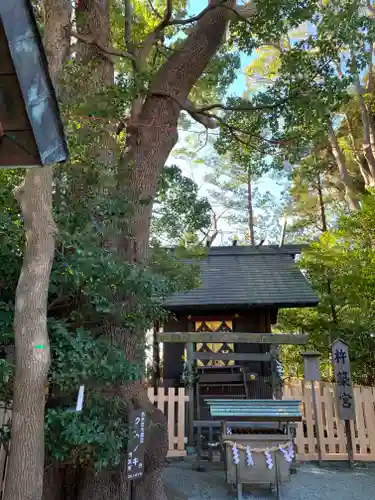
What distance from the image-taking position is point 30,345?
11.1 ft

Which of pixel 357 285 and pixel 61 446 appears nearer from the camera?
Answer: pixel 61 446

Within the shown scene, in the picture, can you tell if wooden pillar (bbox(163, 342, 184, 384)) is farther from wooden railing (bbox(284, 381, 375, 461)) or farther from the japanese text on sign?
the japanese text on sign

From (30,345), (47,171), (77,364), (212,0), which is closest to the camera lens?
(30,345)

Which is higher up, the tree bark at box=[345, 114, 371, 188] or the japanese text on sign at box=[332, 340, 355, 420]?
the tree bark at box=[345, 114, 371, 188]

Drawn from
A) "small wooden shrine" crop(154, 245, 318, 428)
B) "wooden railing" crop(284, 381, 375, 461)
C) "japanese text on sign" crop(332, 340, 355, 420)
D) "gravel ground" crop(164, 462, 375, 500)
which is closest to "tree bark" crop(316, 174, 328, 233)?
"small wooden shrine" crop(154, 245, 318, 428)

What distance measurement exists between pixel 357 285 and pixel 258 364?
318cm

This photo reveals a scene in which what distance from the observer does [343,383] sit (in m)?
7.27

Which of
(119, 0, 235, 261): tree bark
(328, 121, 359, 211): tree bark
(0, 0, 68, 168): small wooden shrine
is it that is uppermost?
(328, 121, 359, 211): tree bark

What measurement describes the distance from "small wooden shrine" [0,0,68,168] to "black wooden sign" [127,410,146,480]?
3.01 metres

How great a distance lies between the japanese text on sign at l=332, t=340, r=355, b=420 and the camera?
7070mm

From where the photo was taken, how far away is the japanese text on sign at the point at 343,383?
707 centimetres

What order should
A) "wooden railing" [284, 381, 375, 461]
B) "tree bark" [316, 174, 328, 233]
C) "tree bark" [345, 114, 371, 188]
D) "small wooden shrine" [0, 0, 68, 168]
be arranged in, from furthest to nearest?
"tree bark" [316, 174, 328, 233], "tree bark" [345, 114, 371, 188], "wooden railing" [284, 381, 375, 461], "small wooden shrine" [0, 0, 68, 168]

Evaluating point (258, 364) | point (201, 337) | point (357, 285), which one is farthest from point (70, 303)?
point (357, 285)

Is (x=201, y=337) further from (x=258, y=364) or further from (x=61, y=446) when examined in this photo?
(x=61, y=446)
